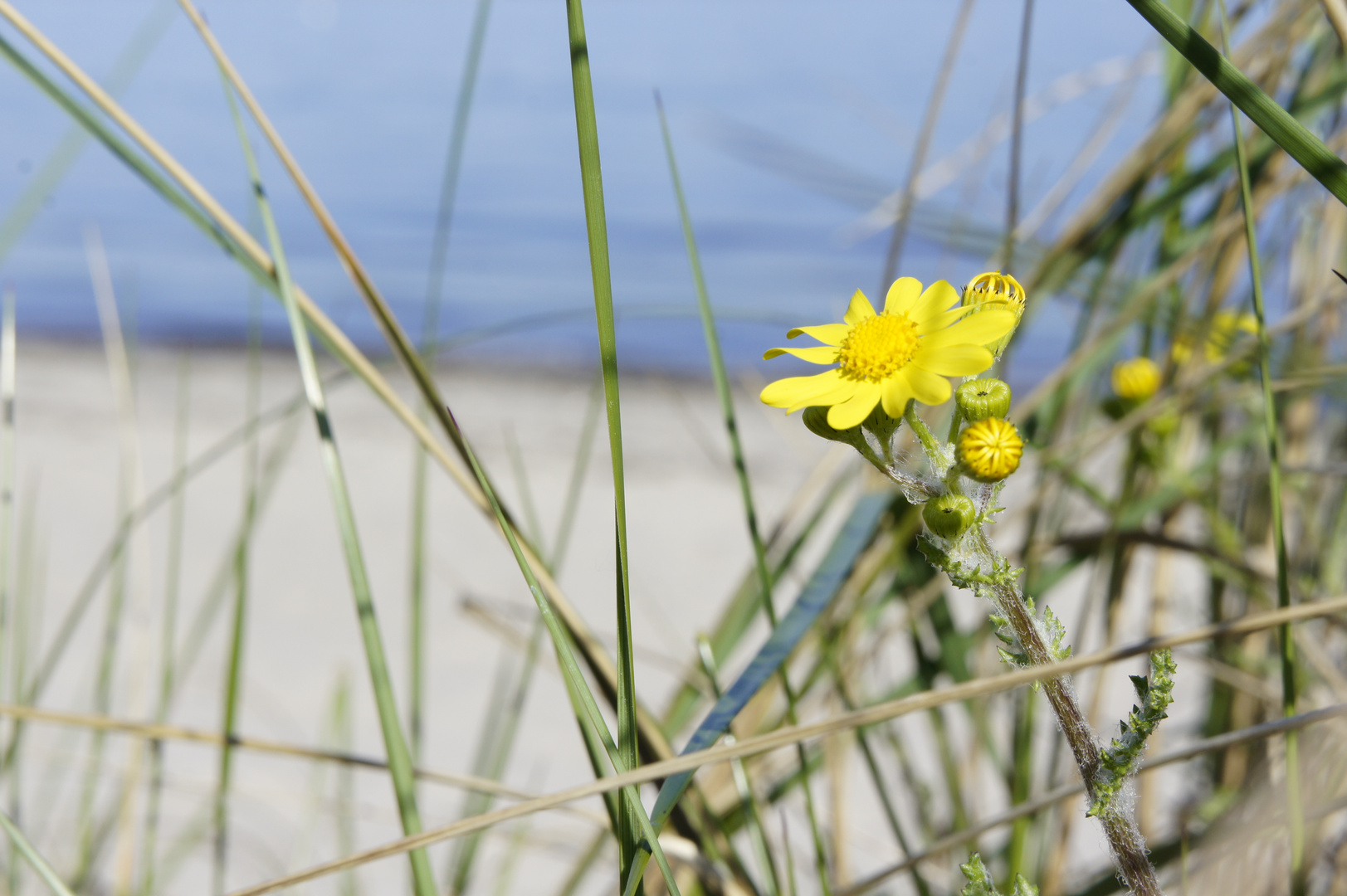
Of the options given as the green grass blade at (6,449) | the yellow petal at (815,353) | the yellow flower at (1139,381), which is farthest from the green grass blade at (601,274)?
the yellow flower at (1139,381)

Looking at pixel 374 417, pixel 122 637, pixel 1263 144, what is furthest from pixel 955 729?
pixel 374 417

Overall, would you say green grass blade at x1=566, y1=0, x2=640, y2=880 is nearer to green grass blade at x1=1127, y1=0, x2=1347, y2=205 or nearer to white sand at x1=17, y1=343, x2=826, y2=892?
green grass blade at x1=1127, y1=0, x2=1347, y2=205

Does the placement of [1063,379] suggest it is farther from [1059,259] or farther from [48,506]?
[48,506]

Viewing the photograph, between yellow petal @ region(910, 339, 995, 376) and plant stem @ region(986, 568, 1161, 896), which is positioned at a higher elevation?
yellow petal @ region(910, 339, 995, 376)

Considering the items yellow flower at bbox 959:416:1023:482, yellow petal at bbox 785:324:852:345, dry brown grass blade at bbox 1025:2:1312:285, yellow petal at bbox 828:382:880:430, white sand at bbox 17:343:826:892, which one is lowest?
yellow flower at bbox 959:416:1023:482

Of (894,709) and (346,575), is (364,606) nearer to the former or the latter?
(894,709)

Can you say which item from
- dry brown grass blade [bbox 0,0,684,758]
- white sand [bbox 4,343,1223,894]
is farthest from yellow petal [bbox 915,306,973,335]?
white sand [bbox 4,343,1223,894]

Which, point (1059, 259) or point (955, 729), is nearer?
point (1059, 259)
